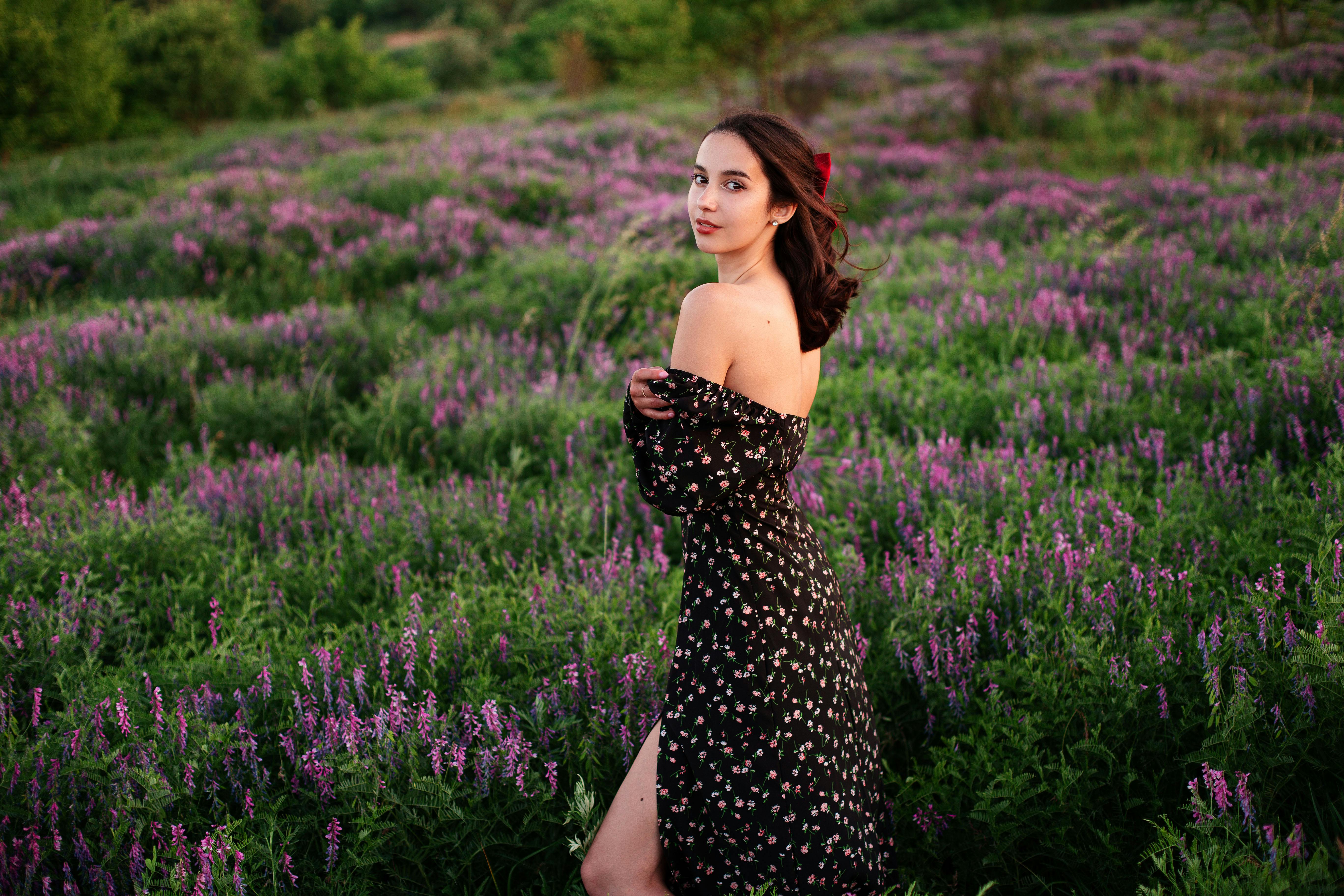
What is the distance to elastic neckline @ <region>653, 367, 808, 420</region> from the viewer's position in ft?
6.12

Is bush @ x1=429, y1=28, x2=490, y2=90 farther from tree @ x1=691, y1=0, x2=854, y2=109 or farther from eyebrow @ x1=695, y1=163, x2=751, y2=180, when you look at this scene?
eyebrow @ x1=695, y1=163, x2=751, y2=180

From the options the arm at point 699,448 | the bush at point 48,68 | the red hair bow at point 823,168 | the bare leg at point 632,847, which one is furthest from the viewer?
the bush at point 48,68

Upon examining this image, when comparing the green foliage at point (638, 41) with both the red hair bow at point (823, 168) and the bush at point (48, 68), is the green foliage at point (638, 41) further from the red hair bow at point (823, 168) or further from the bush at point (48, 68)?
the red hair bow at point (823, 168)

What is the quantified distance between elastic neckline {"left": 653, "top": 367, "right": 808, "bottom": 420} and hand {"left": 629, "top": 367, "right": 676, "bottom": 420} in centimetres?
2

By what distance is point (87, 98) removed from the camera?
48.3ft

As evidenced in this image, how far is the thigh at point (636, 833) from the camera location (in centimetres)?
197

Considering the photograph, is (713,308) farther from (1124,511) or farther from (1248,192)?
(1248,192)

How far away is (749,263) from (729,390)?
0.43 m

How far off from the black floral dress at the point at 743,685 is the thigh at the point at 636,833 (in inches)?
1.5

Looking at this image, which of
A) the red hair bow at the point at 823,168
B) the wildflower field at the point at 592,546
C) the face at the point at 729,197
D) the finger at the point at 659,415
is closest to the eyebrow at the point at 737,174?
the face at the point at 729,197

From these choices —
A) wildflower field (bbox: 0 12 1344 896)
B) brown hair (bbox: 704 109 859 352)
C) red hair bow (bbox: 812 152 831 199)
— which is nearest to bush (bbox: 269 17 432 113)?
wildflower field (bbox: 0 12 1344 896)

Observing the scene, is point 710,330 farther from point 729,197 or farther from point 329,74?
point 329,74

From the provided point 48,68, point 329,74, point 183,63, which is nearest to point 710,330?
point 48,68

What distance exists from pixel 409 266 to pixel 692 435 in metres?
7.04
